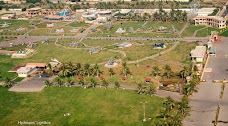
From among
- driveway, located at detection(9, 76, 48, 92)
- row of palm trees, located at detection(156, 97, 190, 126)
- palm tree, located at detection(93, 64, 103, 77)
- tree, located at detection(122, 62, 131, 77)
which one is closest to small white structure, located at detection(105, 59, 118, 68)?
palm tree, located at detection(93, 64, 103, 77)

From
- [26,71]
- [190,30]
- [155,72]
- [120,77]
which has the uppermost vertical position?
[190,30]

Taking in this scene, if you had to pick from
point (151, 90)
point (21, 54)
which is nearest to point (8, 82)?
point (21, 54)

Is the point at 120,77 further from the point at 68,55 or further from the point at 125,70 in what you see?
the point at 68,55

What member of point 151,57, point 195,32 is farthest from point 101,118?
point 195,32

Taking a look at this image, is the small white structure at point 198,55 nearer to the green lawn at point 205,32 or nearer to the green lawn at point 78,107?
the green lawn at point 205,32

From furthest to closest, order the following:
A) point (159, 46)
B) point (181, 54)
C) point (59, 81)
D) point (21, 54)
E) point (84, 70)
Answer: point (21, 54) → point (159, 46) → point (181, 54) → point (84, 70) → point (59, 81)

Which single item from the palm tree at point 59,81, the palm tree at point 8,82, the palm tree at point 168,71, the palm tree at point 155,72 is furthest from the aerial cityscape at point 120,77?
the palm tree at point 59,81
